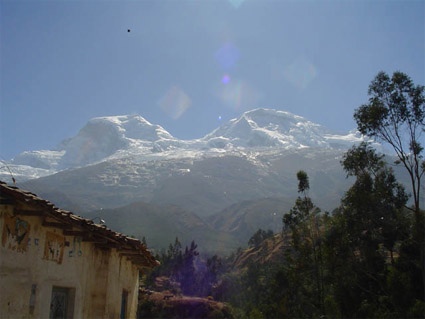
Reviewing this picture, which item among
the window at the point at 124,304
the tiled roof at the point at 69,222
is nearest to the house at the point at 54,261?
the tiled roof at the point at 69,222

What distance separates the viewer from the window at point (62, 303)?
9.18m

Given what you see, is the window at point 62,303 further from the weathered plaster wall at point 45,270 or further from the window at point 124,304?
the window at point 124,304

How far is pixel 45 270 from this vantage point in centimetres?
869

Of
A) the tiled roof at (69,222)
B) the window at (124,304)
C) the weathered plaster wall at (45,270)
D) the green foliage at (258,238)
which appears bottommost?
the window at (124,304)

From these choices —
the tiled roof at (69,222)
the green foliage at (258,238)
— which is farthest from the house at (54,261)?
the green foliage at (258,238)

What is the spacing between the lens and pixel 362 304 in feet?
76.0

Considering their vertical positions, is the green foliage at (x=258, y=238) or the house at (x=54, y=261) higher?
the green foliage at (x=258, y=238)

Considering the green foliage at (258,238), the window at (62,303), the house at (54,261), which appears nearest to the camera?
the house at (54,261)

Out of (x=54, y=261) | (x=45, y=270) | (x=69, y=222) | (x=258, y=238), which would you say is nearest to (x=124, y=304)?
(x=54, y=261)

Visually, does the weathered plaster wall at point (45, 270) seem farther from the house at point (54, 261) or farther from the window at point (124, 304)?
the window at point (124, 304)

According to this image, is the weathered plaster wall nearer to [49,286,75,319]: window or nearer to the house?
the house

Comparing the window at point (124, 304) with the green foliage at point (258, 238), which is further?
the green foliage at point (258, 238)

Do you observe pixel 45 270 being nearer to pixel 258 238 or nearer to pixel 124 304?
pixel 124 304

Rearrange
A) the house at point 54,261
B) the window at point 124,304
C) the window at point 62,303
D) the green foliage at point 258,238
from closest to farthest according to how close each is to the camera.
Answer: the house at point 54,261, the window at point 62,303, the window at point 124,304, the green foliage at point 258,238
